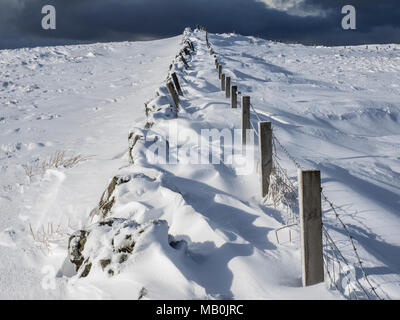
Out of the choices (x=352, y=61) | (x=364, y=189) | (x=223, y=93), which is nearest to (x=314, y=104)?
(x=223, y=93)

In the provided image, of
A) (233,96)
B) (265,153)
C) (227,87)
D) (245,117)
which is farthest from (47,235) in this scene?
(227,87)

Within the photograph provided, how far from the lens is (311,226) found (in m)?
2.24

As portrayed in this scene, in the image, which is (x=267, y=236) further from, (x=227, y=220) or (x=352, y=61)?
(x=352, y=61)

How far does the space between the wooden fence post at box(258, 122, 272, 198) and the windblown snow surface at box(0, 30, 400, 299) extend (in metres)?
0.18

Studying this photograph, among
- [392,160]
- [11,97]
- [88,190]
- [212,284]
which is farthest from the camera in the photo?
[11,97]

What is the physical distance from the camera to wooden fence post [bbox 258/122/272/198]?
3713 millimetres

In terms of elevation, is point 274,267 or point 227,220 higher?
point 227,220

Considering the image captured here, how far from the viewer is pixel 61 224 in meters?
4.21

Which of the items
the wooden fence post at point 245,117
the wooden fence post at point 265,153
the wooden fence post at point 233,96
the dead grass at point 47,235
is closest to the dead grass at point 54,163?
the dead grass at point 47,235

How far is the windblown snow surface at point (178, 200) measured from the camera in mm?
2514

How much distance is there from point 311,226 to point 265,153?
5.33ft

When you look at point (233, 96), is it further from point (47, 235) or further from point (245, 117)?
point (47, 235)

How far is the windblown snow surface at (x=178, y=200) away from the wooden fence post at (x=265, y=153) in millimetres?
176

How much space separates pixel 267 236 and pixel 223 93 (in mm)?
7083
